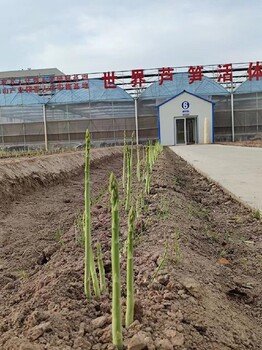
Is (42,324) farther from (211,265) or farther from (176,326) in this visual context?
(211,265)

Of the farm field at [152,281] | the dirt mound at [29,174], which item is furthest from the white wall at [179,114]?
the farm field at [152,281]

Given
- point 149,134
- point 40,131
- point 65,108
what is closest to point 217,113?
point 149,134

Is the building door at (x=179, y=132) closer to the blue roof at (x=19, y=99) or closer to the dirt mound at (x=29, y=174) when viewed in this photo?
the blue roof at (x=19, y=99)

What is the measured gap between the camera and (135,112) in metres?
25.2

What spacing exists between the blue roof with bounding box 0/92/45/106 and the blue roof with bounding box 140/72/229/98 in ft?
23.8

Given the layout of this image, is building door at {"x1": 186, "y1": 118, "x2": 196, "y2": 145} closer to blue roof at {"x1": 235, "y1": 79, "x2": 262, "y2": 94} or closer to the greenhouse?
the greenhouse

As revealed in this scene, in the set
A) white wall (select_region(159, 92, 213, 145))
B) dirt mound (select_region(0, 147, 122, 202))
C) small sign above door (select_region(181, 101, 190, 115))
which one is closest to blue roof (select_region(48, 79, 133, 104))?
white wall (select_region(159, 92, 213, 145))

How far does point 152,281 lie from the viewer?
5.78 feet

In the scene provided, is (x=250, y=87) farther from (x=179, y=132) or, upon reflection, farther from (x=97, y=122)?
(x=97, y=122)

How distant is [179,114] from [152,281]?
23.9 metres

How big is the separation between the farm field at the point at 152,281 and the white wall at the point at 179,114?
69.1ft

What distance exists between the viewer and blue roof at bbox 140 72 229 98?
25312 mm

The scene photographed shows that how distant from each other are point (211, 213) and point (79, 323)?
2.72m

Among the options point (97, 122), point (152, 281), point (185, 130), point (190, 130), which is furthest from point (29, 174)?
point (190, 130)
